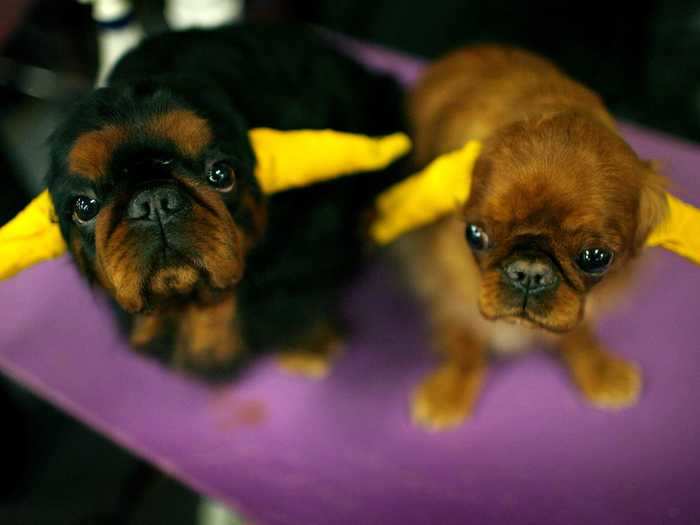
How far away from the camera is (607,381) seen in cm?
151

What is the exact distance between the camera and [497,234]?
1112mm

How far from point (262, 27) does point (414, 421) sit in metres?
0.97

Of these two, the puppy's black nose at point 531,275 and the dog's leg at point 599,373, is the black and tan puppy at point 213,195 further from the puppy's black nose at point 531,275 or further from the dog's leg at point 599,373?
the dog's leg at point 599,373

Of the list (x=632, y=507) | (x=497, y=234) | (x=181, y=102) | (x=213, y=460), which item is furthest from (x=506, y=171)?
(x=213, y=460)

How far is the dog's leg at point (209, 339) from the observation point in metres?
1.39

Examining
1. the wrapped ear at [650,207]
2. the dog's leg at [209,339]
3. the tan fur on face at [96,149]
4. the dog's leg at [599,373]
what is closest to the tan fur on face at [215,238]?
the tan fur on face at [96,149]

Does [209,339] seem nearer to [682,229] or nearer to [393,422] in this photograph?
[393,422]

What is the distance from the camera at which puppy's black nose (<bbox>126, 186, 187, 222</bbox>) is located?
1.02 metres

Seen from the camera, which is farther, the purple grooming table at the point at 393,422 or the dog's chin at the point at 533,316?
the purple grooming table at the point at 393,422

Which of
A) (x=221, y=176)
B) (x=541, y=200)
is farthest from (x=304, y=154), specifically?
(x=541, y=200)

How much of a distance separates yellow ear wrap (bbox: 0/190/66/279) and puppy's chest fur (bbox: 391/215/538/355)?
2.41 feet

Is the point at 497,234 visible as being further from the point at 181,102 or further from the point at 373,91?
the point at 373,91

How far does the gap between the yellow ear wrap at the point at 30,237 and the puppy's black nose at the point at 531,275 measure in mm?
721

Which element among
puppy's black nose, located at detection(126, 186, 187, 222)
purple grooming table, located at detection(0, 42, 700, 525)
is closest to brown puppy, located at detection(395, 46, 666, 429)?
purple grooming table, located at detection(0, 42, 700, 525)
